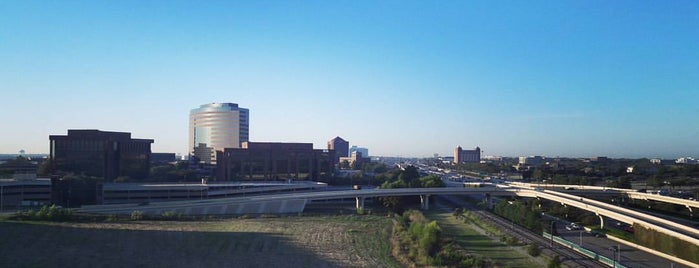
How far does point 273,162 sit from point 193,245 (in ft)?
141

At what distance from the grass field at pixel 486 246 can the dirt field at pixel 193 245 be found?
4417 millimetres

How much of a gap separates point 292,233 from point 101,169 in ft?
128

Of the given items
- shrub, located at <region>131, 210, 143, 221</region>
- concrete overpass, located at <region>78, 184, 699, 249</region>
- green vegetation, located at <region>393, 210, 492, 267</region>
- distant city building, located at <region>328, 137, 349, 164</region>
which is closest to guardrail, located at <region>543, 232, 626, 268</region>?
concrete overpass, located at <region>78, 184, 699, 249</region>

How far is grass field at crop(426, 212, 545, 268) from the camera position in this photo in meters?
23.0

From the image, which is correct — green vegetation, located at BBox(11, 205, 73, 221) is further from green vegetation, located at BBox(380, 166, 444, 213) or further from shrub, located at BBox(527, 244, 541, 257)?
shrub, located at BBox(527, 244, 541, 257)

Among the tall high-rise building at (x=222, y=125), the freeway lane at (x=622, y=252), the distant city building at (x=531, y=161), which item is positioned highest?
the tall high-rise building at (x=222, y=125)

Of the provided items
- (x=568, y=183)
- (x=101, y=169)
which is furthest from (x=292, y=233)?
(x=568, y=183)

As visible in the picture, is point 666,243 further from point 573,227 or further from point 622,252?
point 573,227

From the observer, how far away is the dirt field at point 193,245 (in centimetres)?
2242

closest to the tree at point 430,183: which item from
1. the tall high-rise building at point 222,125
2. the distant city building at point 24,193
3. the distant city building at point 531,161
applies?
the distant city building at point 24,193

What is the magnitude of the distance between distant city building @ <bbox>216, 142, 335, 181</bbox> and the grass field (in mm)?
35152

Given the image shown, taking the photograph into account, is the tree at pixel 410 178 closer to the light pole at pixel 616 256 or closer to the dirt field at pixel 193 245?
the dirt field at pixel 193 245

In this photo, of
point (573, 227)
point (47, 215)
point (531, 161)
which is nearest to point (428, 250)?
point (573, 227)

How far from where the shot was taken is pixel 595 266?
851 inches
